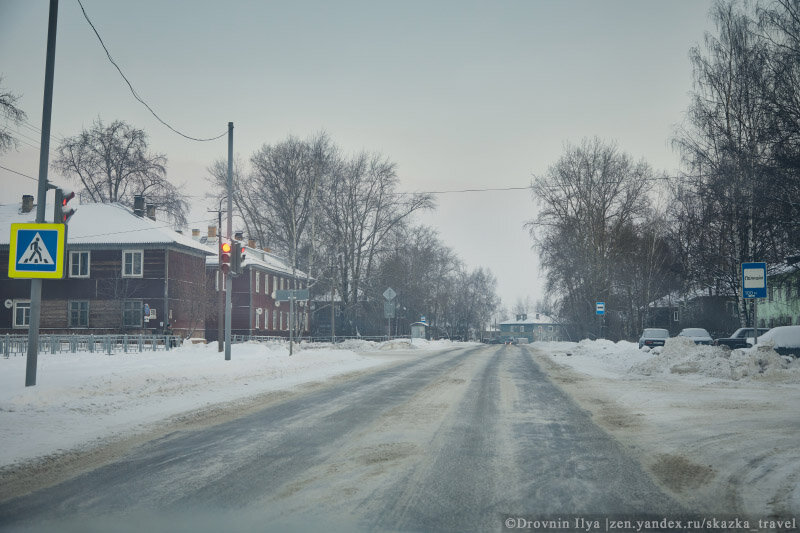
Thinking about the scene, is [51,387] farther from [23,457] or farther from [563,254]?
[563,254]

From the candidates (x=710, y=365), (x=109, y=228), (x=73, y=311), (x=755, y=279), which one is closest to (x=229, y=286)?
(x=710, y=365)

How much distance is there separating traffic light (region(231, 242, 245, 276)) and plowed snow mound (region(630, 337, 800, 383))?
13.3 m

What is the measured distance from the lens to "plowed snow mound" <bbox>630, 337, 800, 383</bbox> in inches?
677

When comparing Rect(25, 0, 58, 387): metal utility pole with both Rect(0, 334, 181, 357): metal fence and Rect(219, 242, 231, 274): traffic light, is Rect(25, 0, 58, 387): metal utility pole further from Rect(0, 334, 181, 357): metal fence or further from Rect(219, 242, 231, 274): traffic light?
Rect(0, 334, 181, 357): metal fence

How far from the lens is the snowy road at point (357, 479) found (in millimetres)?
4691

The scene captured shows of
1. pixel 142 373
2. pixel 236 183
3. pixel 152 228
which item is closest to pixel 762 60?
pixel 142 373

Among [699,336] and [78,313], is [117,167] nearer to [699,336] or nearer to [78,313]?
[78,313]

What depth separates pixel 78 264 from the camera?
4634 centimetres

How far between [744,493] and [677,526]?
1314mm

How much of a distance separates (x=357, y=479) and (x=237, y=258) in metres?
16.3

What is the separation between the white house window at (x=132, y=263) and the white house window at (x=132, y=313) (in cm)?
200

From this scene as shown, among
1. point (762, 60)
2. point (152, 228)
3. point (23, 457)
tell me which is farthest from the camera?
point (152, 228)

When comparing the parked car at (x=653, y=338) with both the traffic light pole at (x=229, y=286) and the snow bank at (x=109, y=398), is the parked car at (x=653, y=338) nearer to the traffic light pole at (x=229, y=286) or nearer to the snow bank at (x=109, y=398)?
the snow bank at (x=109, y=398)

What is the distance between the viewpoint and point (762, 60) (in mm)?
22375
